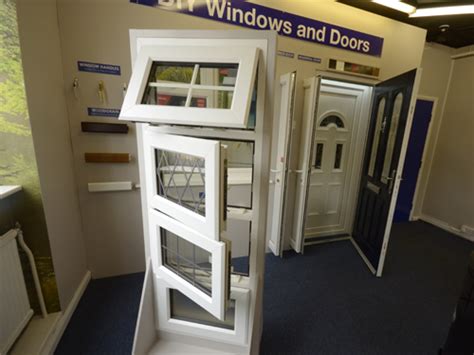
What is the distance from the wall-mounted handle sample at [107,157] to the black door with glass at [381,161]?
259 cm

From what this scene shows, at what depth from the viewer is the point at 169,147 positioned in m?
1.11

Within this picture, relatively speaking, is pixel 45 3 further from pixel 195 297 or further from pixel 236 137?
pixel 195 297

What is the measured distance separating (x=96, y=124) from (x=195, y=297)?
1.62m

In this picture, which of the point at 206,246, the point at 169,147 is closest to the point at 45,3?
the point at 169,147

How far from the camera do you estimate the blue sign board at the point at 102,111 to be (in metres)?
1.91

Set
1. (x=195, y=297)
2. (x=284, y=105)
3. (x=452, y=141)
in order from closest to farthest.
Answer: (x=195, y=297) → (x=284, y=105) → (x=452, y=141)

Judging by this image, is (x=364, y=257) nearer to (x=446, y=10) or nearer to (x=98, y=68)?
(x=446, y=10)

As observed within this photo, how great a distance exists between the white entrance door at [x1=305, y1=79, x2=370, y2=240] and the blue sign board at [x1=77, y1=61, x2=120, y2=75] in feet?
7.41

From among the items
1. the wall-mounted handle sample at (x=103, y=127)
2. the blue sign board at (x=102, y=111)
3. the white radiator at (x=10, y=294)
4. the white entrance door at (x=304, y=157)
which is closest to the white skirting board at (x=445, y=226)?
the white entrance door at (x=304, y=157)

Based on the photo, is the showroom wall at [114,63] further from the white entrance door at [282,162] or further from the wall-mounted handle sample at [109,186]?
the white entrance door at [282,162]

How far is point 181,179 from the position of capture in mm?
1275

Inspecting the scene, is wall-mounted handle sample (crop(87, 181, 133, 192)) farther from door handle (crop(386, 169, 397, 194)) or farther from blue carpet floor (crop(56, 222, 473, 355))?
door handle (crop(386, 169, 397, 194))

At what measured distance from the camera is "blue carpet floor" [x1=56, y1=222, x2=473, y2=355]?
168 cm

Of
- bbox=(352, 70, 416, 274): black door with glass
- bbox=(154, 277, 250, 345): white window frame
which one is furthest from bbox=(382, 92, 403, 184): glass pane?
bbox=(154, 277, 250, 345): white window frame
